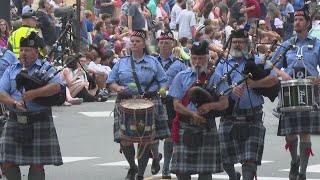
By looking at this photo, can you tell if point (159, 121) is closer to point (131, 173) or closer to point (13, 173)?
point (131, 173)

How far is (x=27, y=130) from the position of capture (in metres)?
10.8

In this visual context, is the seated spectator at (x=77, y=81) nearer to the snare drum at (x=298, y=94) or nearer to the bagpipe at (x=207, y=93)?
the snare drum at (x=298, y=94)

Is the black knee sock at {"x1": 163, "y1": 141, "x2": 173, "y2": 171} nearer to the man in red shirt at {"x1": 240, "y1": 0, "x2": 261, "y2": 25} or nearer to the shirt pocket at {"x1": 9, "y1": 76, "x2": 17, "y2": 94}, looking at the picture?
the shirt pocket at {"x1": 9, "y1": 76, "x2": 17, "y2": 94}

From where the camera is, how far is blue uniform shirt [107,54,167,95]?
12.6 m

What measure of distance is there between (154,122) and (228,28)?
623 inches

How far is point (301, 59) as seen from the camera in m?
12.4

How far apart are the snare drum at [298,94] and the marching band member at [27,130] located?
2632mm

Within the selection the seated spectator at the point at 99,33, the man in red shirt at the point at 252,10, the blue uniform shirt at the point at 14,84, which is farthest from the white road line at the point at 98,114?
the man in red shirt at the point at 252,10

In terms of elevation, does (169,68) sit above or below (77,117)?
above

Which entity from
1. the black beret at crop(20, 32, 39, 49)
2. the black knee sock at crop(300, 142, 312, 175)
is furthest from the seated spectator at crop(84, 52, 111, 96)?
the black beret at crop(20, 32, 39, 49)

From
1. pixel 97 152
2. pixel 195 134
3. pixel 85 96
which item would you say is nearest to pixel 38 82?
pixel 195 134

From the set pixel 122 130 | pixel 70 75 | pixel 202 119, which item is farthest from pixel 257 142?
pixel 70 75

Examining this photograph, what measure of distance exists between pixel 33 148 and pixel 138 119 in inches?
65.6

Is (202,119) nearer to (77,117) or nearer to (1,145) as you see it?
(1,145)
